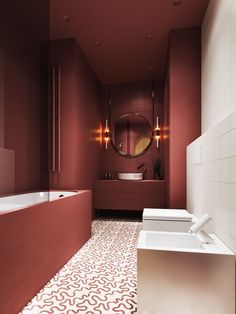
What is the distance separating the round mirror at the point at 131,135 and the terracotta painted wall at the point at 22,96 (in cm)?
181

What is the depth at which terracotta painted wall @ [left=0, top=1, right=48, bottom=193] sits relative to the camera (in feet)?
7.83

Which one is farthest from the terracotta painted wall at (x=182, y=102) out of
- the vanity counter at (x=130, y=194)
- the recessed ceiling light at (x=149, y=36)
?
the vanity counter at (x=130, y=194)

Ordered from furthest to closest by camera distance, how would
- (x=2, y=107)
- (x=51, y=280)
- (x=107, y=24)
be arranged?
(x=107, y=24), (x=2, y=107), (x=51, y=280)

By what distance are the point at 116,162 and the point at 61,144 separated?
5.61 ft

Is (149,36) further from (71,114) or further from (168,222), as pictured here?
(168,222)

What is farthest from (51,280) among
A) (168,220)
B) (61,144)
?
(61,144)

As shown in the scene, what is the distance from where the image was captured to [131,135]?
4453 mm

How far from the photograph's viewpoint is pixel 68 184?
9.61 ft

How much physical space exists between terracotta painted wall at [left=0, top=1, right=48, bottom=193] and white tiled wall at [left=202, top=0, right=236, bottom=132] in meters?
1.92

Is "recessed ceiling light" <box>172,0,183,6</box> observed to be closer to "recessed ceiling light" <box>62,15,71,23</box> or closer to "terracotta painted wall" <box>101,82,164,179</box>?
"recessed ceiling light" <box>62,15,71,23</box>

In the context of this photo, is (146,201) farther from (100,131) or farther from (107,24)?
(107,24)

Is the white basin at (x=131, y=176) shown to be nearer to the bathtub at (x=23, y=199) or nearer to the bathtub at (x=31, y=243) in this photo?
the bathtub at (x=23, y=199)

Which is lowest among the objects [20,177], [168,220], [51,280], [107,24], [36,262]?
[51,280]

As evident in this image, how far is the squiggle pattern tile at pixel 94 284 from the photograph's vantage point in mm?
1373
